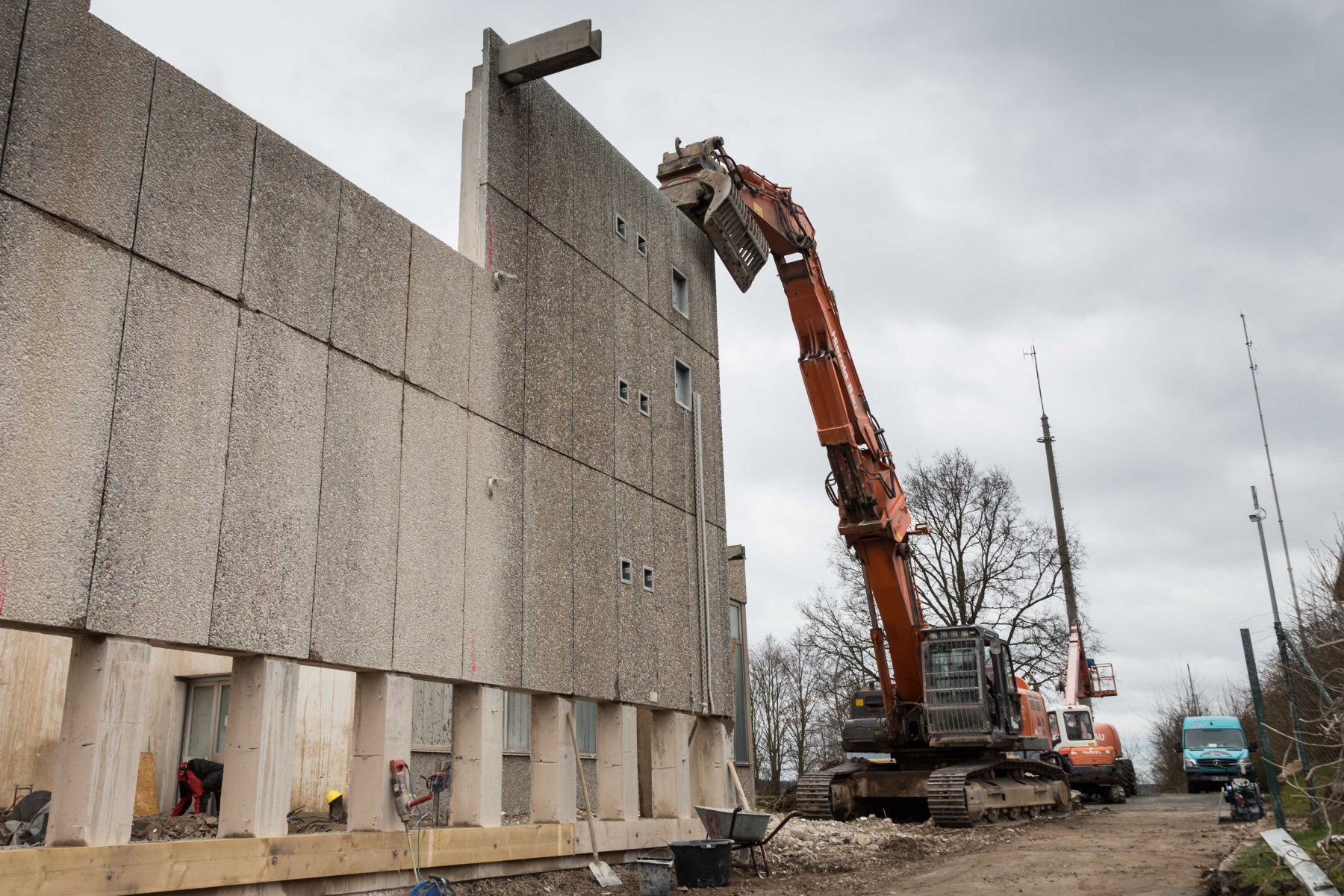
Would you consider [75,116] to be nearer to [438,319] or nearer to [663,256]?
[438,319]

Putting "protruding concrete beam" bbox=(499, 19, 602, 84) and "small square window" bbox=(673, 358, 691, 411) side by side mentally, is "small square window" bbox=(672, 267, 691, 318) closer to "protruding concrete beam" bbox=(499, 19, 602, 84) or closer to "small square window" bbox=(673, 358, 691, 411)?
"small square window" bbox=(673, 358, 691, 411)

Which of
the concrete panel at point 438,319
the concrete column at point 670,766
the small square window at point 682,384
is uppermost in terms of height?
the small square window at point 682,384

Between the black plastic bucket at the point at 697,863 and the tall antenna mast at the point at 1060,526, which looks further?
the tall antenna mast at the point at 1060,526

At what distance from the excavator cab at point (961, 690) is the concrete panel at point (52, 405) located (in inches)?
618

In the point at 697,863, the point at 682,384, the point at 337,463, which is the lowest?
the point at 697,863

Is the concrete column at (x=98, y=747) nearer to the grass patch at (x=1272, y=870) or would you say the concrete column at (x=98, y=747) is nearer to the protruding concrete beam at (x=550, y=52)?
the protruding concrete beam at (x=550, y=52)

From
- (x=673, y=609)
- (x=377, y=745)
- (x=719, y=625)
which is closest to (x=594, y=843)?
(x=673, y=609)

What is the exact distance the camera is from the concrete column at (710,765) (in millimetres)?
14414

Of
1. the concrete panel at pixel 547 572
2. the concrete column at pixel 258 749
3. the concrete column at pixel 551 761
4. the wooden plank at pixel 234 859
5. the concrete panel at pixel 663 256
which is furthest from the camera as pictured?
the concrete panel at pixel 663 256

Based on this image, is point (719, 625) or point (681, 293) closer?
point (719, 625)

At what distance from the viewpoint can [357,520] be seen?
29.3 ft

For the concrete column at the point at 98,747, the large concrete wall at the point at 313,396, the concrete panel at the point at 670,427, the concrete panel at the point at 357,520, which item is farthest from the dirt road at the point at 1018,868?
the concrete panel at the point at 670,427

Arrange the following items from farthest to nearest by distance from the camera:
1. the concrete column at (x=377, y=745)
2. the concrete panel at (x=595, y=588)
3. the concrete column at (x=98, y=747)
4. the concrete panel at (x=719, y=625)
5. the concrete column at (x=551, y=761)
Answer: the concrete panel at (x=719, y=625), the concrete panel at (x=595, y=588), the concrete column at (x=551, y=761), the concrete column at (x=377, y=745), the concrete column at (x=98, y=747)

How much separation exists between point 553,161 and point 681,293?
375 cm
